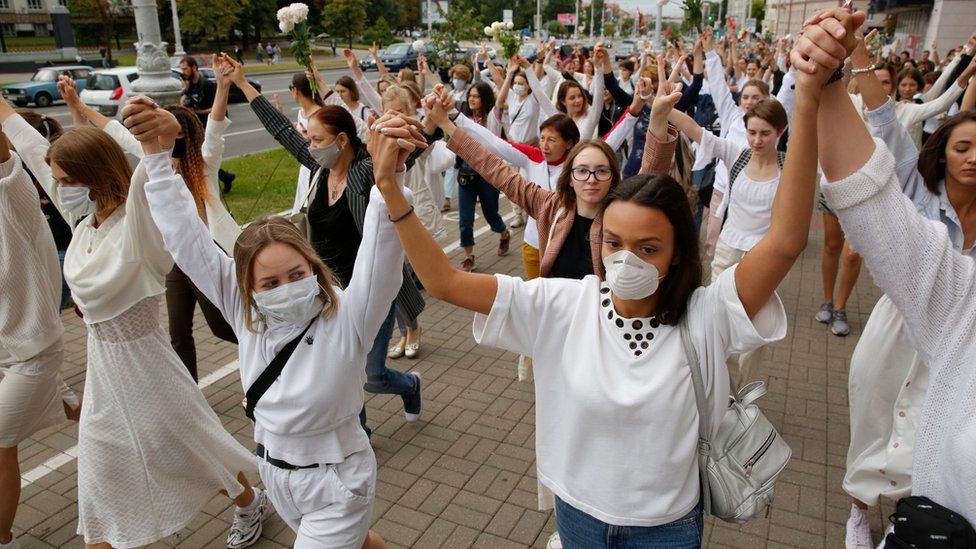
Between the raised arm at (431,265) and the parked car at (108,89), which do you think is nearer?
the raised arm at (431,265)

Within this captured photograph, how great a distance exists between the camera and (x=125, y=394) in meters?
3.30

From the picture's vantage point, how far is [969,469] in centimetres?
170

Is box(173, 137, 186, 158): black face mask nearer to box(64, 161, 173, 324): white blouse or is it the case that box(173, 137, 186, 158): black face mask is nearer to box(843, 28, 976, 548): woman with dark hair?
box(64, 161, 173, 324): white blouse

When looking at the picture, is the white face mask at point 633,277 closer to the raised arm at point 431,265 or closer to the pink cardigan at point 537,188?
the raised arm at point 431,265

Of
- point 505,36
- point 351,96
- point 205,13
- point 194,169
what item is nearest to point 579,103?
point 351,96

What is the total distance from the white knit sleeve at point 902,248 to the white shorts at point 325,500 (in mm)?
1939

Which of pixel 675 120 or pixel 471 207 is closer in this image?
pixel 675 120

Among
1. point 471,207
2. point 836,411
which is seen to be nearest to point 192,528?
point 836,411

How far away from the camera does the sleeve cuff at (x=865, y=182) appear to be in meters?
1.67

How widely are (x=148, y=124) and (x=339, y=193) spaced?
5.35 ft

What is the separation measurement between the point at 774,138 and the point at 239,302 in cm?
384

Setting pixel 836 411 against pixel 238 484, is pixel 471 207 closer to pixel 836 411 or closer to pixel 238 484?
pixel 836 411

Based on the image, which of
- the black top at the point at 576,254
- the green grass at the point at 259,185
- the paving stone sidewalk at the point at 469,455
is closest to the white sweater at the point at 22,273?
the paving stone sidewalk at the point at 469,455

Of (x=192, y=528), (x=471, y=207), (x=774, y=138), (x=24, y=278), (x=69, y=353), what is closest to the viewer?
(x=24, y=278)
